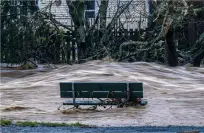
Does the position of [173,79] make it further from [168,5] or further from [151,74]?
[168,5]

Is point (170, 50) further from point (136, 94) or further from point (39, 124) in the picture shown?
point (39, 124)

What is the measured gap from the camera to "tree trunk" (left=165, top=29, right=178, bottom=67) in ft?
63.1

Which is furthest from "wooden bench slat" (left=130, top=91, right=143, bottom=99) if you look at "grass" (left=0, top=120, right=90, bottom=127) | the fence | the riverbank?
the fence

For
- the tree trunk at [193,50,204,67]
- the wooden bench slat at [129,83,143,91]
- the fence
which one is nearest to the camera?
the wooden bench slat at [129,83,143,91]

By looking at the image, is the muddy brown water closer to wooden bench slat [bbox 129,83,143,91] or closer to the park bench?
the park bench

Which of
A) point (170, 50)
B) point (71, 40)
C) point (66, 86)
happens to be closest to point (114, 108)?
point (66, 86)

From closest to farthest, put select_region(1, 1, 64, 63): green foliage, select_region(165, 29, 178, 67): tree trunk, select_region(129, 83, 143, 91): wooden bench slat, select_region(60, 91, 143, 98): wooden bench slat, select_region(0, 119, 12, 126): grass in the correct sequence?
select_region(0, 119, 12, 126): grass
select_region(129, 83, 143, 91): wooden bench slat
select_region(60, 91, 143, 98): wooden bench slat
select_region(165, 29, 178, 67): tree trunk
select_region(1, 1, 64, 63): green foliage

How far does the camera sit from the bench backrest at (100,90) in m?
10.8

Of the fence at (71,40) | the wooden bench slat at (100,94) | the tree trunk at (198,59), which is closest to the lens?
the wooden bench slat at (100,94)

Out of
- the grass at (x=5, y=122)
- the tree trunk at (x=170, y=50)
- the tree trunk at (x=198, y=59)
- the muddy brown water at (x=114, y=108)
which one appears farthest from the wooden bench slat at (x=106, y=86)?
the tree trunk at (x=198, y=59)

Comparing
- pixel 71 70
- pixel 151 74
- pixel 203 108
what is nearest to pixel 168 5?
pixel 151 74

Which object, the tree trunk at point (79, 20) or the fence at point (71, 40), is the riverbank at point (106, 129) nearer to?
the fence at point (71, 40)

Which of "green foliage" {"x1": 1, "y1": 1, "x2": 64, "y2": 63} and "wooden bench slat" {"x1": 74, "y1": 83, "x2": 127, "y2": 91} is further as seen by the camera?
"green foliage" {"x1": 1, "y1": 1, "x2": 64, "y2": 63}

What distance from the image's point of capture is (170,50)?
19703 mm
